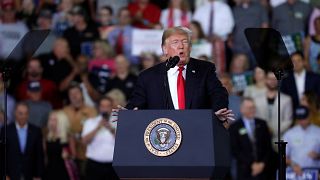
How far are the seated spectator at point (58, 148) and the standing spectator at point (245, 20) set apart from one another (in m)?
3.09

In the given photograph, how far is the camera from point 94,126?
50.8 feet

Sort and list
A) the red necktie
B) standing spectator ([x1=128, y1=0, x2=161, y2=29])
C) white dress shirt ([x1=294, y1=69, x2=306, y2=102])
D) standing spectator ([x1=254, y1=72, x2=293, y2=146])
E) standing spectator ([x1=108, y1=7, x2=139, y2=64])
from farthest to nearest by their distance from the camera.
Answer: standing spectator ([x1=128, y1=0, x2=161, y2=29])
standing spectator ([x1=108, y1=7, x2=139, y2=64])
white dress shirt ([x1=294, y1=69, x2=306, y2=102])
standing spectator ([x1=254, y1=72, x2=293, y2=146])
the red necktie

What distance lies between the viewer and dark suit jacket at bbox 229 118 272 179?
49.4 ft

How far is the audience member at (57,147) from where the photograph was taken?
15562 mm

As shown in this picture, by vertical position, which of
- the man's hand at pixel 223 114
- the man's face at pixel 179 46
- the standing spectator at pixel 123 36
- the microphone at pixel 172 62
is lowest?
the man's hand at pixel 223 114

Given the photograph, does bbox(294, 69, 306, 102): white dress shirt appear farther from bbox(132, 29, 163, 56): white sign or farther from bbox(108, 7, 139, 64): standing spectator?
bbox(108, 7, 139, 64): standing spectator

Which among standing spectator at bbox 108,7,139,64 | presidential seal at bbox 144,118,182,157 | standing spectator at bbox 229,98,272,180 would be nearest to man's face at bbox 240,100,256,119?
standing spectator at bbox 229,98,272,180

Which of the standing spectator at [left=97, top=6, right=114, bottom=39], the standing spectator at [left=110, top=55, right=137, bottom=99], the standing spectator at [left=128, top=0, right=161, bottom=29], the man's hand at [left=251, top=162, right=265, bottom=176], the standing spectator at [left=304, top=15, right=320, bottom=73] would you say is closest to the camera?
the man's hand at [left=251, top=162, right=265, bottom=176]

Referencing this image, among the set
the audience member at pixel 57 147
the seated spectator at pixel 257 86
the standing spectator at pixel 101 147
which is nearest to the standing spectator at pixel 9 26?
the audience member at pixel 57 147

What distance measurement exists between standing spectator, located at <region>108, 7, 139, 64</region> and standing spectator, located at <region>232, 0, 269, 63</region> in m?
1.58

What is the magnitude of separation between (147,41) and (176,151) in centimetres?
845

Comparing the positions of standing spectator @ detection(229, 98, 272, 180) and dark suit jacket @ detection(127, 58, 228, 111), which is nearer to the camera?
dark suit jacket @ detection(127, 58, 228, 111)

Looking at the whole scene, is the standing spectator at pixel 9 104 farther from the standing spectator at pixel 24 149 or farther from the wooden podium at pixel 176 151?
the wooden podium at pixel 176 151

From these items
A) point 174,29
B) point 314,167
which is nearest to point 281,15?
point 314,167
